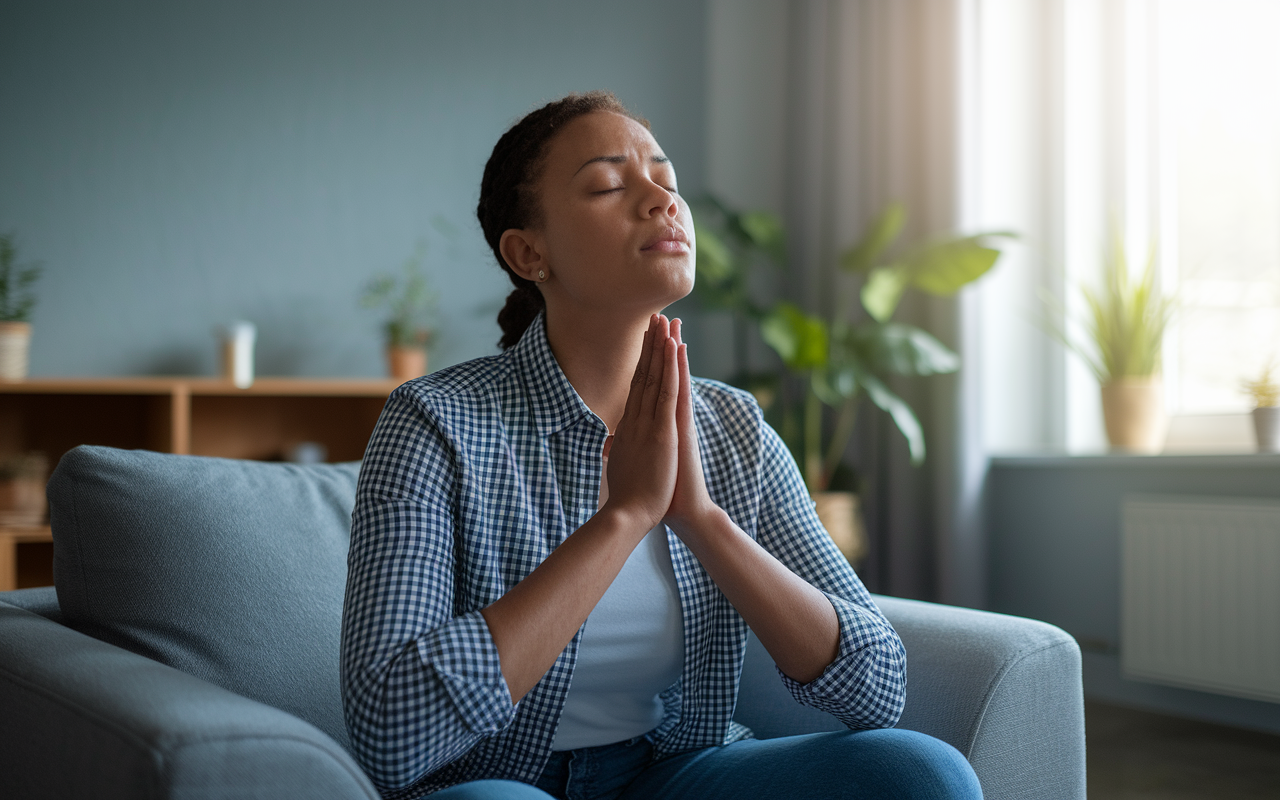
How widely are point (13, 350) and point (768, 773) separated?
249 cm

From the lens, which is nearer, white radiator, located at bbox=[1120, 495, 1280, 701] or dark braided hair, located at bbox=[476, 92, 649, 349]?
dark braided hair, located at bbox=[476, 92, 649, 349]

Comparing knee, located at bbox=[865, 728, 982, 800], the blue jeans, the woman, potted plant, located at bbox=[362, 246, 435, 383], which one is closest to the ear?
the woman

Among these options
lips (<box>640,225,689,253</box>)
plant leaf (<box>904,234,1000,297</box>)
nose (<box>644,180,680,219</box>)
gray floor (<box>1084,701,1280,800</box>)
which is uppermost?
plant leaf (<box>904,234,1000,297</box>)

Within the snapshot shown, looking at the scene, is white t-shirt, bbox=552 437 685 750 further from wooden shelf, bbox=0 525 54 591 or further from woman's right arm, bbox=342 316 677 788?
wooden shelf, bbox=0 525 54 591

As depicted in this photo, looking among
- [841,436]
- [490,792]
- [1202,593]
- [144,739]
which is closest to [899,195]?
[841,436]

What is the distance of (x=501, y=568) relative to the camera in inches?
41.7

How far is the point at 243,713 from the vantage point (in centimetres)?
74

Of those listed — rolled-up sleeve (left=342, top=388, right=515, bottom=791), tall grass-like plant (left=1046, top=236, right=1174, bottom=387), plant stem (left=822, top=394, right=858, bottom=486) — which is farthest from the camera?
plant stem (left=822, top=394, right=858, bottom=486)

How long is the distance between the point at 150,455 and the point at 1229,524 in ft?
8.06

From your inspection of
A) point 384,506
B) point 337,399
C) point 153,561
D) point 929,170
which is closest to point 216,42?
point 337,399

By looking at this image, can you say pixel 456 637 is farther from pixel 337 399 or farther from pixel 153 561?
pixel 337 399

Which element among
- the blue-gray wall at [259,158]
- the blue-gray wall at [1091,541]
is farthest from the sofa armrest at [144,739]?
the blue-gray wall at [1091,541]

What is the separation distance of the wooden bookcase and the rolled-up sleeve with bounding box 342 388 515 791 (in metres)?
1.95

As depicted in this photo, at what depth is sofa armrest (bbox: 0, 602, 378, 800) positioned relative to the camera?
2.27 ft
